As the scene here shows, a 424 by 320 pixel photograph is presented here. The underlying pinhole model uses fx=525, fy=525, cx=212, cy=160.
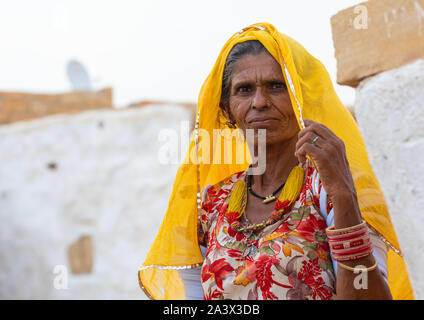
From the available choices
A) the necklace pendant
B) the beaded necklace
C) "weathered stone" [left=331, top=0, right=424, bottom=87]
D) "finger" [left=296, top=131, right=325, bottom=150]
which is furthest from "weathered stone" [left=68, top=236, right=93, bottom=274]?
"weathered stone" [left=331, top=0, right=424, bottom=87]

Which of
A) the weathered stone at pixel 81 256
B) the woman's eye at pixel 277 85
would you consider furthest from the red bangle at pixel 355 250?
the weathered stone at pixel 81 256

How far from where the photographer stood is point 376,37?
1.50 meters

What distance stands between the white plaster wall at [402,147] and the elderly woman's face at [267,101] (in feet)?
1.75

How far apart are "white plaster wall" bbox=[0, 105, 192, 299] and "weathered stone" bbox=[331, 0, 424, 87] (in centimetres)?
663

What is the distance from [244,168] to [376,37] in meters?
1.12

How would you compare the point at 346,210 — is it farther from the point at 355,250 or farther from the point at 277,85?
the point at 277,85

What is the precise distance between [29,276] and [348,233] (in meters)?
8.02

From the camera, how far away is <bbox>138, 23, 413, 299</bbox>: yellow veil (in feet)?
5.85

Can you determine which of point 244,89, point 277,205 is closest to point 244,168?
point 244,89

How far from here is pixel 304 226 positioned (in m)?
1.74

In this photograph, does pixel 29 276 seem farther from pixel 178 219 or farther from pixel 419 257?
pixel 419 257

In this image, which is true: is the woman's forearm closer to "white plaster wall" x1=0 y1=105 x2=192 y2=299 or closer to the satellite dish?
"white plaster wall" x1=0 y1=105 x2=192 y2=299

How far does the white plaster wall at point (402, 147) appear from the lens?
4.42ft
